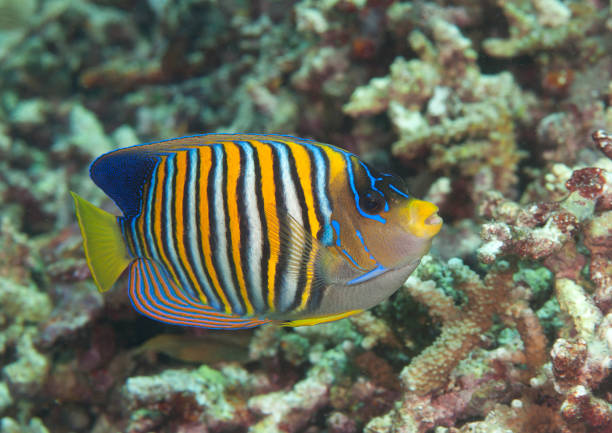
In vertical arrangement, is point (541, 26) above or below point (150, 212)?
below

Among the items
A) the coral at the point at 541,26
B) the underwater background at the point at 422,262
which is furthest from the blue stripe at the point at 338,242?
the coral at the point at 541,26

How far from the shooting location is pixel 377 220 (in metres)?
1.53

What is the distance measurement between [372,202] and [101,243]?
102cm

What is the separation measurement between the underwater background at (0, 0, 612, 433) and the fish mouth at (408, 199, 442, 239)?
21.8 inches

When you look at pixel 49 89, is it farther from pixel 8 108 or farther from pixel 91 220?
pixel 91 220

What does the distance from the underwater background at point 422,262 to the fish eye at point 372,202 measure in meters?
0.62

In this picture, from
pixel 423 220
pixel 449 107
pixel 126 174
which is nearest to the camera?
pixel 423 220

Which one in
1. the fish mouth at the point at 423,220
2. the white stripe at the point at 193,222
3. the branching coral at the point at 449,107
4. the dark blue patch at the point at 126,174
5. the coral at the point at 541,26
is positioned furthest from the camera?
the coral at the point at 541,26

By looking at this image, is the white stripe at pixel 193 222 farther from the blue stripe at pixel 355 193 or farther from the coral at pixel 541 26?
the coral at pixel 541 26

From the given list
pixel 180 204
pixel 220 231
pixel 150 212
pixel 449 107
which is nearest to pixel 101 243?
pixel 150 212

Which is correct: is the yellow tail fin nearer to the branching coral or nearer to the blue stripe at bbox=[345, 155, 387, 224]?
the blue stripe at bbox=[345, 155, 387, 224]

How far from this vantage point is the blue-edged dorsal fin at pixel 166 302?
1.83 metres

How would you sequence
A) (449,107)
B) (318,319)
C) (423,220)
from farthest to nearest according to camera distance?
(449,107) < (318,319) < (423,220)

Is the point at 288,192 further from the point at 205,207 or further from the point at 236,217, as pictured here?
the point at 205,207
